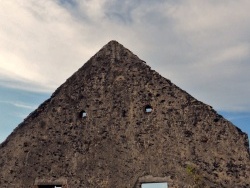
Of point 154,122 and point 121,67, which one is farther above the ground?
point 121,67

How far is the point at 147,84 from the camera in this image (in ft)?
33.6

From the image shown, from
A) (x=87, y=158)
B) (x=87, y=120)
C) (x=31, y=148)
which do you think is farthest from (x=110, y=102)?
(x=31, y=148)

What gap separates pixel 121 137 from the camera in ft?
32.7

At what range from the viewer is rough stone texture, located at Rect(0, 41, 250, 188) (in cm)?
911

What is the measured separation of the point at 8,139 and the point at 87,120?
2.27 m

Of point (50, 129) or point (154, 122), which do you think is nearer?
point (154, 122)

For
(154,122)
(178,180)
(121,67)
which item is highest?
(121,67)

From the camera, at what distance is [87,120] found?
34.5ft

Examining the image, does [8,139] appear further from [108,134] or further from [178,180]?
[178,180]

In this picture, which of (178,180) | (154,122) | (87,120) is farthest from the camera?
(87,120)

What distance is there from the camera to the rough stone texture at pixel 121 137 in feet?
29.9

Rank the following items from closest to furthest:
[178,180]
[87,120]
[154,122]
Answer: [178,180]
[154,122]
[87,120]

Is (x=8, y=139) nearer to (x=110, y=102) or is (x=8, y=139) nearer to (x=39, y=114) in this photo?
(x=39, y=114)

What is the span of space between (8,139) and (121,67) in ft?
11.8
